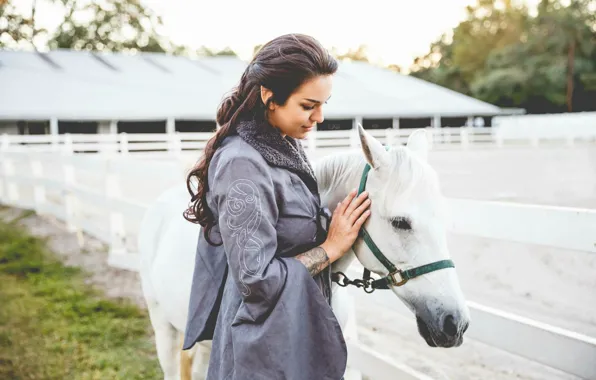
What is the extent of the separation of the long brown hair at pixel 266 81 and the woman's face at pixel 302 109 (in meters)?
0.02

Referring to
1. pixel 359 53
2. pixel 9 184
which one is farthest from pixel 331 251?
pixel 359 53

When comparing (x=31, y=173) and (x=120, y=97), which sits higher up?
(x=120, y=97)

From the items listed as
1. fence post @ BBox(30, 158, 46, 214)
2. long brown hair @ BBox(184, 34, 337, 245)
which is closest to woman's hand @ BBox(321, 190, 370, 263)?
long brown hair @ BBox(184, 34, 337, 245)

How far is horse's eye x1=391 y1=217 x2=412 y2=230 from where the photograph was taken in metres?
1.59

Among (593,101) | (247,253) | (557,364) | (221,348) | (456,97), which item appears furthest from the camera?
(593,101)

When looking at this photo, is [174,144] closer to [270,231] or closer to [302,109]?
[302,109]

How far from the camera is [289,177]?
1.57 m

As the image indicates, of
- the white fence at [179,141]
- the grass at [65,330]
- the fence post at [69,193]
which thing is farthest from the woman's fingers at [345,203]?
the white fence at [179,141]

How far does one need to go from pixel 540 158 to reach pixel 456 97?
1696cm

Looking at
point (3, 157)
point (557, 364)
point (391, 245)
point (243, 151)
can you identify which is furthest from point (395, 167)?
point (3, 157)

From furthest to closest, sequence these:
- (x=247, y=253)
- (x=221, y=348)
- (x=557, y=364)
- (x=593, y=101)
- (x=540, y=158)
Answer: (x=593, y=101), (x=540, y=158), (x=557, y=364), (x=221, y=348), (x=247, y=253)

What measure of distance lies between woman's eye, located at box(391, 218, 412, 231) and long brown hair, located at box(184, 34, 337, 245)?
49 cm

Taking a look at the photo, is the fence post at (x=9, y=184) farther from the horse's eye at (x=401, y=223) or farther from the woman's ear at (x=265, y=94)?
the horse's eye at (x=401, y=223)

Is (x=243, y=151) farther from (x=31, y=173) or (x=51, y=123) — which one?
(x=51, y=123)
